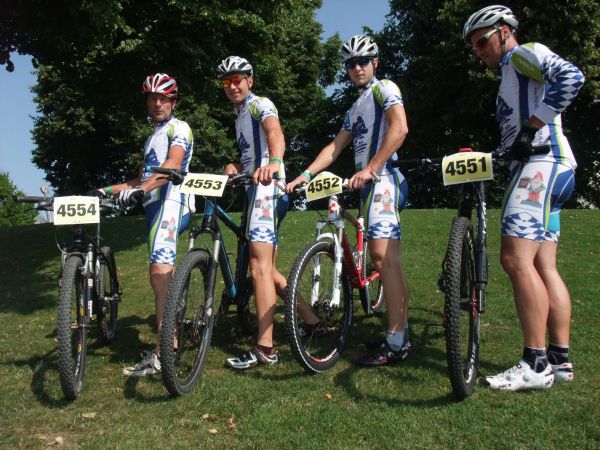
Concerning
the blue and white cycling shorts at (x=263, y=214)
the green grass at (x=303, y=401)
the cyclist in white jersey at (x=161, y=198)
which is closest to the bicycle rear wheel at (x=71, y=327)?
the green grass at (x=303, y=401)

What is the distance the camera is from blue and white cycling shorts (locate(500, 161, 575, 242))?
3629 millimetres

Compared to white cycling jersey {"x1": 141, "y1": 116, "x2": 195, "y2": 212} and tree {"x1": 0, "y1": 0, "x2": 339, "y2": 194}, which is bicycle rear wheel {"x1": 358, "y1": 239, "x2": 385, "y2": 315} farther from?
tree {"x1": 0, "y1": 0, "x2": 339, "y2": 194}

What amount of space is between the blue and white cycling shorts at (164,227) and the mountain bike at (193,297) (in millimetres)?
363

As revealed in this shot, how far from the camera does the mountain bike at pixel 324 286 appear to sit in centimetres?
402

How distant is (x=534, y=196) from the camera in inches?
143

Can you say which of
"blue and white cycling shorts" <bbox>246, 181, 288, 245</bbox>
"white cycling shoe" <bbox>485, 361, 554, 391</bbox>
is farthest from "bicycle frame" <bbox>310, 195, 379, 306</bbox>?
"white cycling shoe" <bbox>485, 361, 554, 391</bbox>

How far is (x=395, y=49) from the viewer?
3034cm

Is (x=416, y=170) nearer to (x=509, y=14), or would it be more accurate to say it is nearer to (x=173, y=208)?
(x=509, y=14)

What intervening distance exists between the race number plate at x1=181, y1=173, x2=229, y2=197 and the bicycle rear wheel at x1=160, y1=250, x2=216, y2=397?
0.45 meters

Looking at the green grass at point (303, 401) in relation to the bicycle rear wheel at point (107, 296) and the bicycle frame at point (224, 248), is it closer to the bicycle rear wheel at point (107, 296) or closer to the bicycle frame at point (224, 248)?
the bicycle rear wheel at point (107, 296)

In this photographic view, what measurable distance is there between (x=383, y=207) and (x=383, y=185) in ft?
0.56

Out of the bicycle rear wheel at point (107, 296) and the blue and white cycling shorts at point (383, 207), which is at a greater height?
the blue and white cycling shorts at point (383, 207)

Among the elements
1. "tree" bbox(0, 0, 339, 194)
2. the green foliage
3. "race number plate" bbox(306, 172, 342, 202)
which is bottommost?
"race number plate" bbox(306, 172, 342, 202)

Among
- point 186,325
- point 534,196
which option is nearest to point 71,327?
point 186,325
